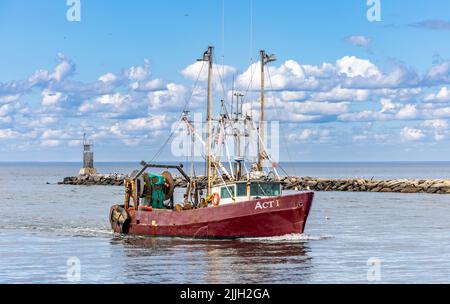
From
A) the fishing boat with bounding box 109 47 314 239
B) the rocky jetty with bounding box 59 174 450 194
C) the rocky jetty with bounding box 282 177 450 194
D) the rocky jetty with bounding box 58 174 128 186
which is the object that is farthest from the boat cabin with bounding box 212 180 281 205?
the rocky jetty with bounding box 58 174 128 186

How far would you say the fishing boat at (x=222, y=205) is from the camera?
46156 millimetres

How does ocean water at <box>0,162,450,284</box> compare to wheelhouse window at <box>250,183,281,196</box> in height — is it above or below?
below

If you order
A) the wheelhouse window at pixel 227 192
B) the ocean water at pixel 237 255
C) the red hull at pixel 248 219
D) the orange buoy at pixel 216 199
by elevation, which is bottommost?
the ocean water at pixel 237 255

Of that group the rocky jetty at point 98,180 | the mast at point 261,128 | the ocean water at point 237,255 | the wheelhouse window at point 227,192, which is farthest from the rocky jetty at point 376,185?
the wheelhouse window at point 227,192

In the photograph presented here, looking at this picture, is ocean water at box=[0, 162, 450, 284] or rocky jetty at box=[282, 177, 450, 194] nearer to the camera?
ocean water at box=[0, 162, 450, 284]

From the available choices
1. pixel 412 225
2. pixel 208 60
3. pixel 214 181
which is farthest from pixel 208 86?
pixel 412 225

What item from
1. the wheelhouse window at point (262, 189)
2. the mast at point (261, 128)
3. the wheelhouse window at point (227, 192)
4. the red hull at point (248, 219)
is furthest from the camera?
the mast at point (261, 128)

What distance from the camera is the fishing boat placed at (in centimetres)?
4616

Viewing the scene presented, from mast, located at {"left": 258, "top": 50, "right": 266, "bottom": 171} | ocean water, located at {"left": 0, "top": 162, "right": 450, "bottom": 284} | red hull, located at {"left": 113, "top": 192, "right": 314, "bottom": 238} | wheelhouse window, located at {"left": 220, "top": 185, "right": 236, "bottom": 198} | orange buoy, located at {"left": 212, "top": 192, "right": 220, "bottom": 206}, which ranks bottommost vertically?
ocean water, located at {"left": 0, "top": 162, "right": 450, "bottom": 284}

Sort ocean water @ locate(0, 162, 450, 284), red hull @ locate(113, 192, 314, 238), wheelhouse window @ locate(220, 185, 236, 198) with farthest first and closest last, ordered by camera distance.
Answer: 1. wheelhouse window @ locate(220, 185, 236, 198)
2. red hull @ locate(113, 192, 314, 238)
3. ocean water @ locate(0, 162, 450, 284)

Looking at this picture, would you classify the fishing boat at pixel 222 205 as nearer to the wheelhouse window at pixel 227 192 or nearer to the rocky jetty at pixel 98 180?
the wheelhouse window at pixel 227 192

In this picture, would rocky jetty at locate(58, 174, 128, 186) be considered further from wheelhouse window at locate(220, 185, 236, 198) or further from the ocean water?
wheelhouse window at locate(220, 185, 236, 198)

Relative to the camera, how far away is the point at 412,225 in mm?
62750
